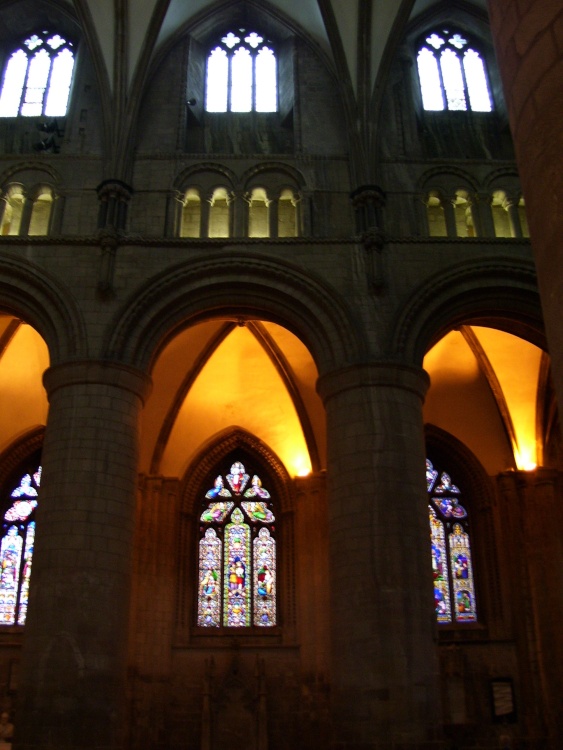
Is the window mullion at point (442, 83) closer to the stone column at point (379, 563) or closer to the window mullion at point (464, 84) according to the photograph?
the window mullion at point (464, 84)

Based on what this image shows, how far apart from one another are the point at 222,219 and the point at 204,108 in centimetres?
326

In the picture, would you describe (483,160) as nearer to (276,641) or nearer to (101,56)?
(101,56)

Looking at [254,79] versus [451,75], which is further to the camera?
[451,75]

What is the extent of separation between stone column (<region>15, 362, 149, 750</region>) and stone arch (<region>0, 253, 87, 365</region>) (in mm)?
563

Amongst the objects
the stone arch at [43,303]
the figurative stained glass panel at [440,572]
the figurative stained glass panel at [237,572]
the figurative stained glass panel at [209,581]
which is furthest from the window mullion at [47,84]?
the figurative stained glass panel at [440,572]

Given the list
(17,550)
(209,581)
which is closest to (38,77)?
(17,550)

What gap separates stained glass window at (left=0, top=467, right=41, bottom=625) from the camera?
18922 mm

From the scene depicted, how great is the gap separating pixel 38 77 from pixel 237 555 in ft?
39.8

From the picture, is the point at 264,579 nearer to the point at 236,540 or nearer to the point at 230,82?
the point at 236,540

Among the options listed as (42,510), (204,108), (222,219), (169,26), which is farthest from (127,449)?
(169,26)

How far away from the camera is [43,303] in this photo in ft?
47.3

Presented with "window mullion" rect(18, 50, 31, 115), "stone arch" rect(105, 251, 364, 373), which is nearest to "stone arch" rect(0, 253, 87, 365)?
"stone arch" rect(105, 251, 364, 373)

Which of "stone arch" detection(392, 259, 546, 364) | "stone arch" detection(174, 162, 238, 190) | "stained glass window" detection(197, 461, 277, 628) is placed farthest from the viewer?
"stained glass window" detection(197, 461, 277, 628)

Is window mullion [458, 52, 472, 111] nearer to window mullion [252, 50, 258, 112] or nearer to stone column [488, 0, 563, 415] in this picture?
window mullion [252, 50, 258, 112]
